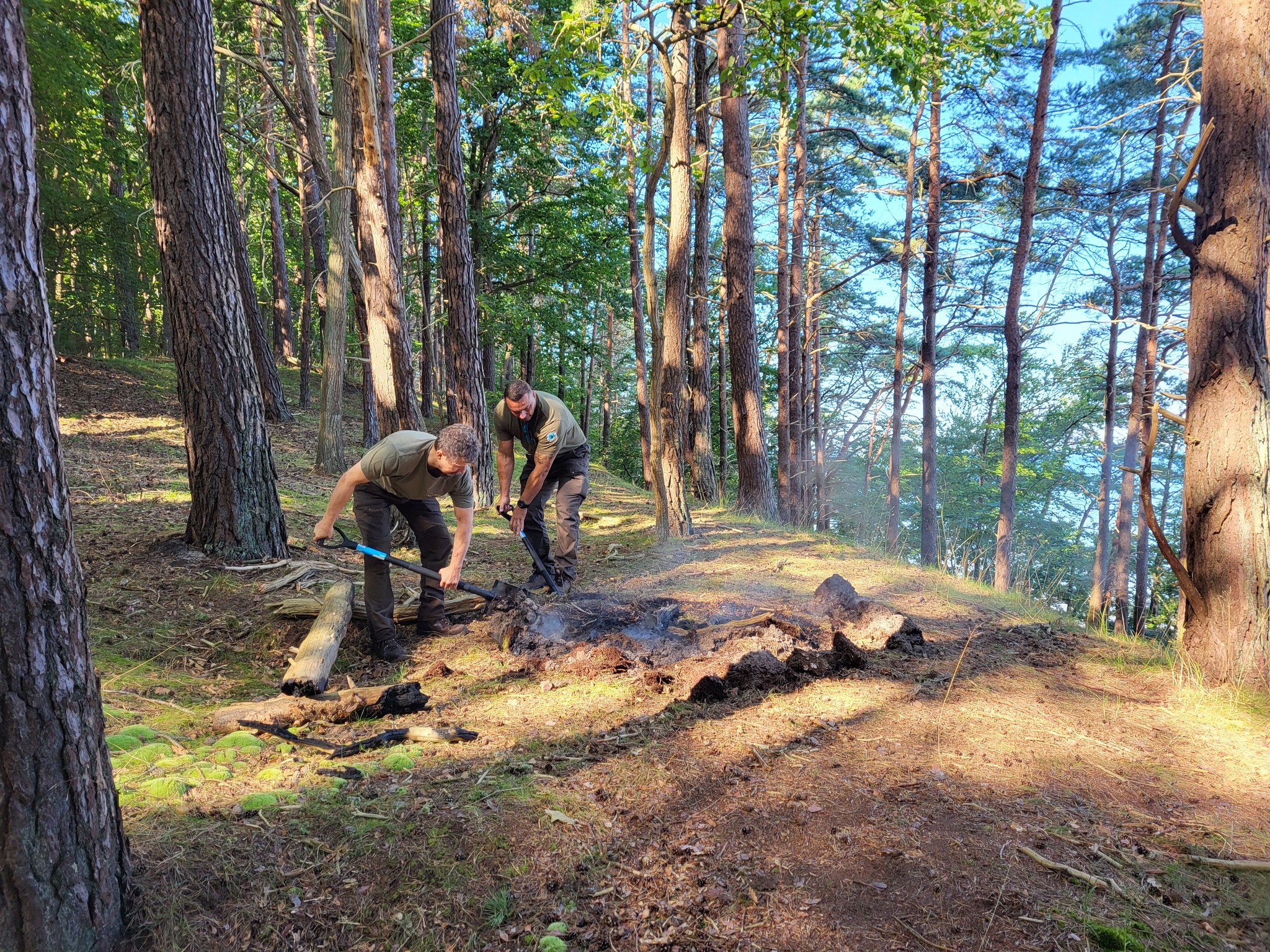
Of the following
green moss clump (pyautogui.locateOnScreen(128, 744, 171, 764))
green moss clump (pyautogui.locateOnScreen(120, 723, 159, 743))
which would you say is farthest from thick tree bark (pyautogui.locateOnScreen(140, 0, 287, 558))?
green moss clump (pyautogui.locateOnScreen(128, 744, 171, 764))

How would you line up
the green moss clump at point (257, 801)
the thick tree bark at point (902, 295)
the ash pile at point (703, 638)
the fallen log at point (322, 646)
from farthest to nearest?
the thick tree bark at point (902, 295) < the ash pile at point (703, 638) < the fallen log at point (322, 646) < the green moss clump at point (257, 801)

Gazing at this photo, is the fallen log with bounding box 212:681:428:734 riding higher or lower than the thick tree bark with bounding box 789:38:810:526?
lower

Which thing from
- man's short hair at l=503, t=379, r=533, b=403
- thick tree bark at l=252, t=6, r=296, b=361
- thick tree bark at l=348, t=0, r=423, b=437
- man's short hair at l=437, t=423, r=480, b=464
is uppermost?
thick tree bark at l=252, t=6, r=296, b=361

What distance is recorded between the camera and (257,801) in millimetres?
2570

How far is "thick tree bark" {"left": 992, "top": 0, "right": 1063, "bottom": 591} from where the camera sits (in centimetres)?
1177

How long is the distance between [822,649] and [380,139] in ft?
23.0

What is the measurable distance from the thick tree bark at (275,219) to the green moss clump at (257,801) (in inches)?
352

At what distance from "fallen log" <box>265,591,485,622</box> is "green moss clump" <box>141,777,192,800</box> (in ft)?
6.96

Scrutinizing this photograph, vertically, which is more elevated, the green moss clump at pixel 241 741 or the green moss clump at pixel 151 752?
the green moss clump at pixel 151 752

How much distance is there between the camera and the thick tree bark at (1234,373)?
3.87 meters

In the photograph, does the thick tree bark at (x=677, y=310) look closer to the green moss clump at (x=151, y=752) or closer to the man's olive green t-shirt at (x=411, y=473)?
the man's olive green t-shirt at (x=411, y=473)

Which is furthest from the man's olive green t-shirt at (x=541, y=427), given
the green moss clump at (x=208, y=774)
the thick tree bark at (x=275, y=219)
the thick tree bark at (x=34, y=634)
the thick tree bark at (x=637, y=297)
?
the thick tree bark at (x=637, y=297)

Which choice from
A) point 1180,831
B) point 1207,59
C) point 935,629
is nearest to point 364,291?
point 935,629

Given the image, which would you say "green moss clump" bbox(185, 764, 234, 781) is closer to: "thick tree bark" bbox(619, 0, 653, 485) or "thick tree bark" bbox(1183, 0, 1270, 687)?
"thick tree bark" bbox(1183, 0, 1270, 687)
